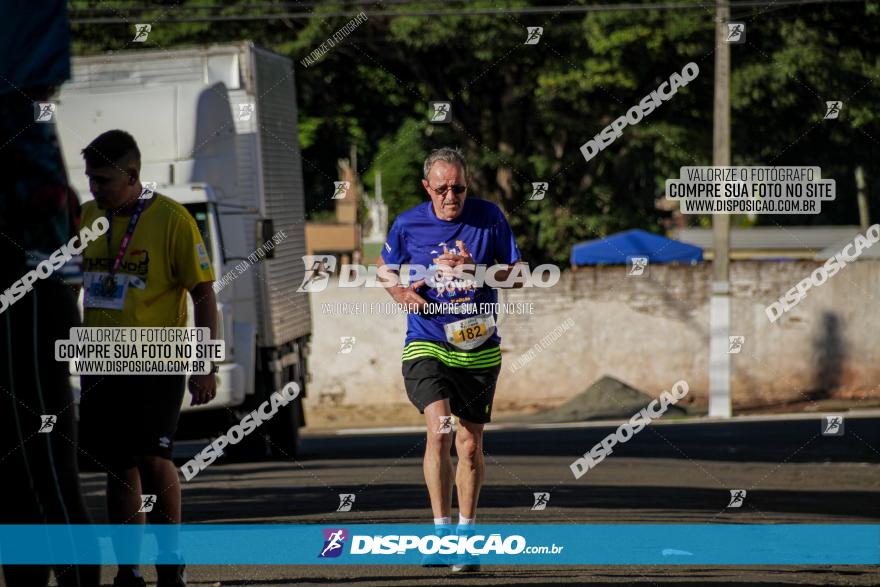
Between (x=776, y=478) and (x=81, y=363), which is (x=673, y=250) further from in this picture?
Result: (x=81, y=363)

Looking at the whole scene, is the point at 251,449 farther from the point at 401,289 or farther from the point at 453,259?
the point at 453,259

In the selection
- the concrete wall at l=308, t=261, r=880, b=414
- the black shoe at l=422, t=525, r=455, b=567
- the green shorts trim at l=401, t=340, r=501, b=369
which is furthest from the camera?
the concrete wall at l=308, t=261, r=880, b=414

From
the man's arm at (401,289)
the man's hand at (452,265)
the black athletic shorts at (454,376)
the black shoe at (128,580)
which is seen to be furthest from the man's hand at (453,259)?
the black shoe at (128,580)

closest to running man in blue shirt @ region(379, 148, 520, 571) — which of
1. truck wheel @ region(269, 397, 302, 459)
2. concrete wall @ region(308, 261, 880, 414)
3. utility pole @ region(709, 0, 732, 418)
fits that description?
truck wheel @ region(269, 397, 302, 459)

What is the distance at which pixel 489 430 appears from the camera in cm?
2375

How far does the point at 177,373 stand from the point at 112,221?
0.70 m

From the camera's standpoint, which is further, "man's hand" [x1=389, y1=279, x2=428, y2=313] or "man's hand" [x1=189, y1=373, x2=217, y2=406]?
"man's hand" [x1=389, y1=279, x2=428, y2=313]

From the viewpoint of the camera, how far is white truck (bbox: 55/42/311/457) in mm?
15219

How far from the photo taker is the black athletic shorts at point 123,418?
6.46 metres

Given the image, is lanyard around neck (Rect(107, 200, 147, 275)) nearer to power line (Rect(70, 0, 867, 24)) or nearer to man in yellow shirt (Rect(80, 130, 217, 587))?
man in yellow shirt (Rect(80, 130, 217, 587))

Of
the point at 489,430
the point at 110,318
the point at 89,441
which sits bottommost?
the point at 489,430

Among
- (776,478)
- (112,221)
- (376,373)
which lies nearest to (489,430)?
(376,373)

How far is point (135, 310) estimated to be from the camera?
21.8 ft

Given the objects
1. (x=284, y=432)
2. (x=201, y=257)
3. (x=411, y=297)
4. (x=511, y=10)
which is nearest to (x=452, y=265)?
(x=411, y=297)
